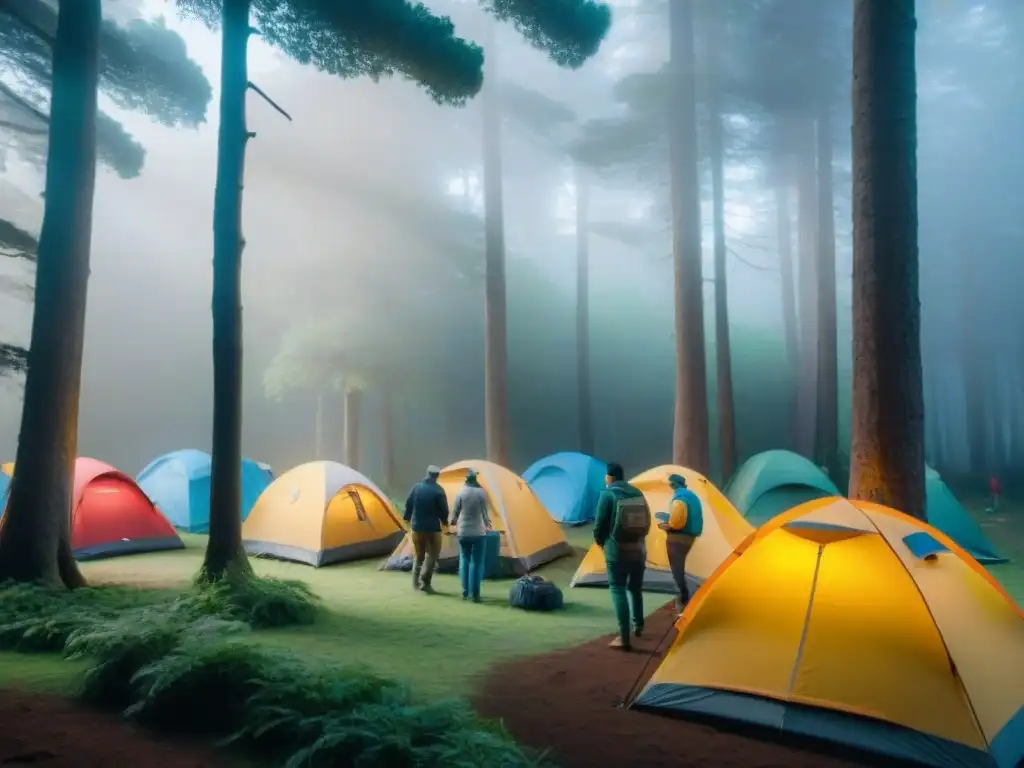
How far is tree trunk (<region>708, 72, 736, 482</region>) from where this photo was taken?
17.7 m

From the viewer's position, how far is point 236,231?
861 cm

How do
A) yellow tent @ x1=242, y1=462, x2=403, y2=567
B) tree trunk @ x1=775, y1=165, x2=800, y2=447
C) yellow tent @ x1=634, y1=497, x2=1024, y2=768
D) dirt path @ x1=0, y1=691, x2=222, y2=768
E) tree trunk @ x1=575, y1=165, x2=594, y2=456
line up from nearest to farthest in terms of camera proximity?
dirt path @ x1=0, y1=691, x2=222, y2=768 < yellow tent @ x1=634, y1=497, x2=1024, y2=768 < yellow tent @ x1=242, y1=462, x2=403, y2=567 < tree trunk @ x1=575, y1=165, x2=594, y2=456 < tree trunk @ x1=775, y1=165, x2=800, y2=447

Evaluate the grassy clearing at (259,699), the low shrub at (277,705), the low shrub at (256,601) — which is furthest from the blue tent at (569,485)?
the low shrub at (277,705)

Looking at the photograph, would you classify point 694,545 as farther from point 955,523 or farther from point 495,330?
point 495,330

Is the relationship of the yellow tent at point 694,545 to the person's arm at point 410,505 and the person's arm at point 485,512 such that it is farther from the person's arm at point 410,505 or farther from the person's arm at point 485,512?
the person's arm at point 410,505

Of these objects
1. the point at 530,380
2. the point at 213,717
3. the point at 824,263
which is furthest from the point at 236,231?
the point at 530,380

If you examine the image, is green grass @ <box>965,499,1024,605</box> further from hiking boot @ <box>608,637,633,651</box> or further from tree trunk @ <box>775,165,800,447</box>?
tree trunk @ <box>775,165,800,447</box>

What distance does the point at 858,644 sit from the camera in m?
4.58

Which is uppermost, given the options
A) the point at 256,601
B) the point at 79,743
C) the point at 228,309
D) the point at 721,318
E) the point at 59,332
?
the point at 721,318

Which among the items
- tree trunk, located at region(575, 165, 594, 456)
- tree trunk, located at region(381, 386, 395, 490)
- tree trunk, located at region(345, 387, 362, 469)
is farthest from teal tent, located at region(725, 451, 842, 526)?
tree trunk, located at region(381, 386, 395, 490)

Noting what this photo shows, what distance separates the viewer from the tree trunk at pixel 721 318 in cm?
1766

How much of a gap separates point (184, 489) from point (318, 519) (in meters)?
5.63

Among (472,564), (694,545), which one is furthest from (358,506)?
(694,545)

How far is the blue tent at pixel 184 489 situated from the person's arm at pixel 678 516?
1047cm
